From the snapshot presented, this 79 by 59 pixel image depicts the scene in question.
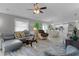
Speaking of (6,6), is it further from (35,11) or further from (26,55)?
(26,55)

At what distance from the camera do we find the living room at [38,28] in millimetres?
2146

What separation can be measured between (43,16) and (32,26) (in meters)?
0.31

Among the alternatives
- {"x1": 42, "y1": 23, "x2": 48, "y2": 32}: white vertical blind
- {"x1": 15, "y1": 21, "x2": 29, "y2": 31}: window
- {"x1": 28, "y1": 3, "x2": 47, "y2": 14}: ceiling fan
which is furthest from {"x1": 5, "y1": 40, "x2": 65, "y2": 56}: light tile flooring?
{"x1": 28, "y1": 3, "x2": 47, "y2": 14}: ceiling fan

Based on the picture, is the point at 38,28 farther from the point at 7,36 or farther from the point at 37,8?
the point at 7,36

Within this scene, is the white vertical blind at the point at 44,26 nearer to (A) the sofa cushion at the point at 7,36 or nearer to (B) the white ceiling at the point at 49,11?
(B) the white ceiling at the point at 49,11

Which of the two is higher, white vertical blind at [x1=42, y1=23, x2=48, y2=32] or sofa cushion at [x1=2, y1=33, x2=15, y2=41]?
white vertical blind at [x1=42, y1=23, x2=48, y2=32]

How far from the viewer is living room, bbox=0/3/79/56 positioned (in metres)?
2.15

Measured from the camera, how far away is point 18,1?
2.18m

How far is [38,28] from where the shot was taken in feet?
7.25

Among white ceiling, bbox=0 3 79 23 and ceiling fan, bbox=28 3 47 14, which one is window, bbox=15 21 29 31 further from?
ceiling fan, bbox=28 3 47 14

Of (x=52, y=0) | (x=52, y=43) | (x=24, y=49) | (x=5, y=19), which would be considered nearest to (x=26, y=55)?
(x=24, y=49)

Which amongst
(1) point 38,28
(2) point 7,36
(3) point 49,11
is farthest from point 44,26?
(2) point 7,36

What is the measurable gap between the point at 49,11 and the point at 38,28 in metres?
0.42

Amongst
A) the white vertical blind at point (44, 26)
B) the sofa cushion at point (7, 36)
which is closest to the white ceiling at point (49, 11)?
the white vertical blind at point (44, 26)
